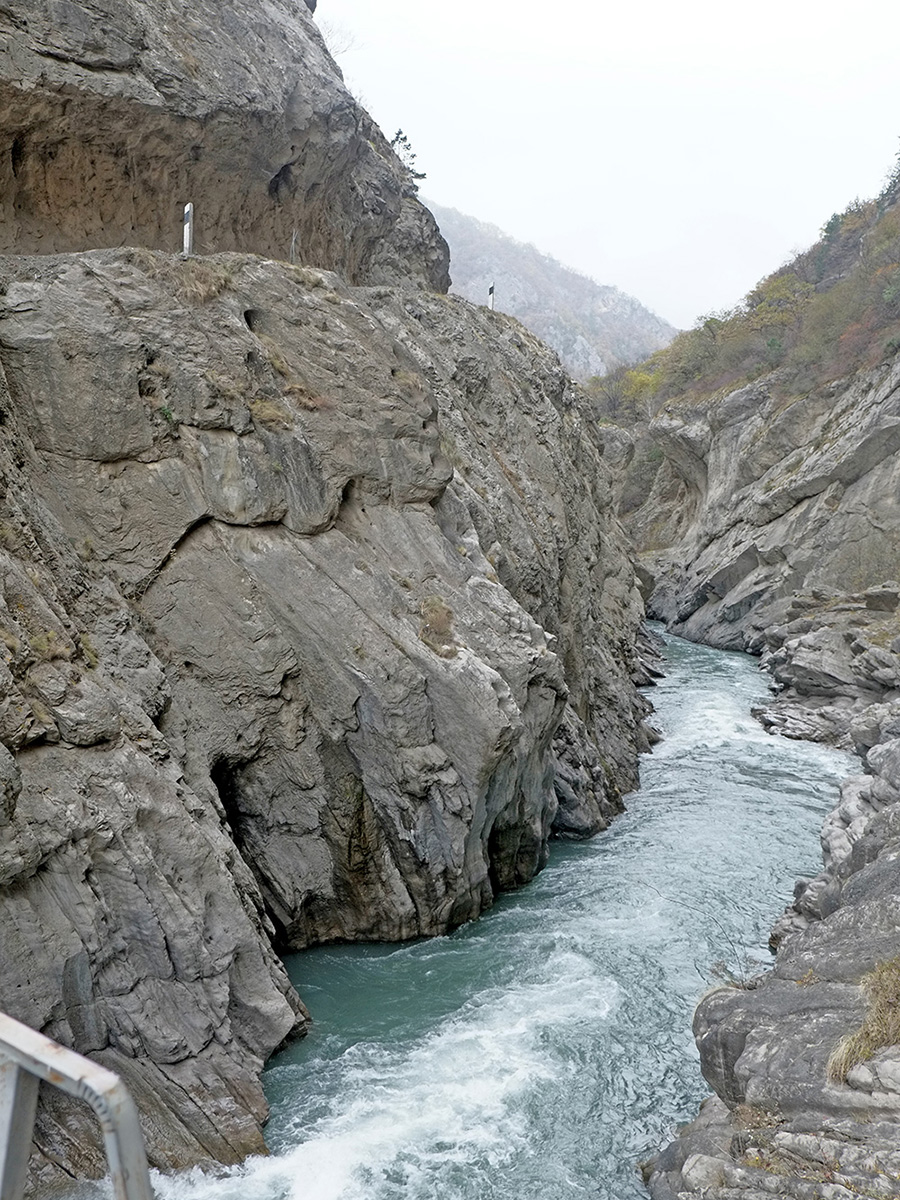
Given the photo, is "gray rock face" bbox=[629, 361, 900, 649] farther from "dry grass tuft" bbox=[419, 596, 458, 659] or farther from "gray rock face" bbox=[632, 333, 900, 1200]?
"dry grass tuft" bbox=[419, 596, 458, 659]

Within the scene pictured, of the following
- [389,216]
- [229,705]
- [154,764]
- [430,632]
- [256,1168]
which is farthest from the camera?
[389,216]

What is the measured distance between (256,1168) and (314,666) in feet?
22.6

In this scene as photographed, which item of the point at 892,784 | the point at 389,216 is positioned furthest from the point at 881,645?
the point at 389,216

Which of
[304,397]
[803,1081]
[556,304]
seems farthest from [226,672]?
[556,304]

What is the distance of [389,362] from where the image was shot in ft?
56.1

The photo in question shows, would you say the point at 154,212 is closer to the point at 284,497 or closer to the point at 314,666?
the point at 284,497

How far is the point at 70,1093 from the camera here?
2.35m

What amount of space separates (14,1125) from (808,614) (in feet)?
129

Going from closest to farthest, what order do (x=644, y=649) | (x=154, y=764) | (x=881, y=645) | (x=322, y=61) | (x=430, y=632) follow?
(x=154, y=764) < (x=430, y=632) < (x=322, y=61) < (x=881, y=645) < (x=644, y=649)

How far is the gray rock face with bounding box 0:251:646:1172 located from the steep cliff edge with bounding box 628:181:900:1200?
5.15 m

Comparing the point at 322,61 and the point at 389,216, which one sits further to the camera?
the point at 389,216

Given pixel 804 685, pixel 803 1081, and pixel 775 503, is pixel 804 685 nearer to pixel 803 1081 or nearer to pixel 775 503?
pixel 775 503

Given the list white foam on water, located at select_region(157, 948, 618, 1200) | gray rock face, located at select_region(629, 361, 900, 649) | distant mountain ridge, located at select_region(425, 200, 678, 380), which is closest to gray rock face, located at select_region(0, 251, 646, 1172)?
white foam on water, located at select_region(157, 948, 618, 1200)

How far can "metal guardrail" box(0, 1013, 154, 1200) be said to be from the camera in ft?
7.63
